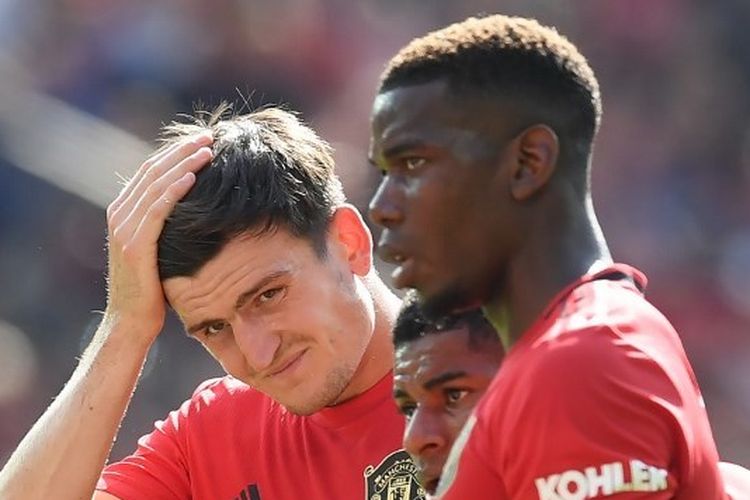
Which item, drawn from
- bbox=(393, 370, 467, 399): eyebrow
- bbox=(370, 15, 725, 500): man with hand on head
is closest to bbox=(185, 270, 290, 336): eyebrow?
bbox=(393, 370, 467, 399): eyebrow

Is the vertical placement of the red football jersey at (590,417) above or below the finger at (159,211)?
below

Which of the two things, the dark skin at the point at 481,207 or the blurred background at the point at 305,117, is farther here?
the blurred background at the point at 305,117

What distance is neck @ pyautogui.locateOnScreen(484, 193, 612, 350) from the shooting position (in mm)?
1825

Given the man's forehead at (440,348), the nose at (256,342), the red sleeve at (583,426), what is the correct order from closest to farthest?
the red sleeve at (583,426) → the man's forehead at (440,348) → the nose at (256,342)

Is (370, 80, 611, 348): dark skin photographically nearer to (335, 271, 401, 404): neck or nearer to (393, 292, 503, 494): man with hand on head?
(393, 292, 503, 494): man with hand on head

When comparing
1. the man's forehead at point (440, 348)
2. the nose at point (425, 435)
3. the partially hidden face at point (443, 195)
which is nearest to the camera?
the partially hidden face at point (443, 195)

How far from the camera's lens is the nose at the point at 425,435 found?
2.18m

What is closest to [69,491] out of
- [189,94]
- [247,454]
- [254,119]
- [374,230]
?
[247,454]

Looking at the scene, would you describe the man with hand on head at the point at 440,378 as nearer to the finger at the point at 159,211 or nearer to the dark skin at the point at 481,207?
the dark skin at the point at 481,207

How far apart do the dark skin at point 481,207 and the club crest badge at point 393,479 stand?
1.14m

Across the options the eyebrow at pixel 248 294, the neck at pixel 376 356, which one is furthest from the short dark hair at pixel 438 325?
the neck at pixel 376 356

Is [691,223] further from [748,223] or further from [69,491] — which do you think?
[69,491]

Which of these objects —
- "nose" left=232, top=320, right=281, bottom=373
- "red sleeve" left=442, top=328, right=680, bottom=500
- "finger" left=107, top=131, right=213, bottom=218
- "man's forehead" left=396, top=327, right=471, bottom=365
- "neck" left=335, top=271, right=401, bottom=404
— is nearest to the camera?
"red sleeve" left=442, top=328, right=680, bottom=500

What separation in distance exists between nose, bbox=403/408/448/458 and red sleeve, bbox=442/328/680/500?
1.50 ft
